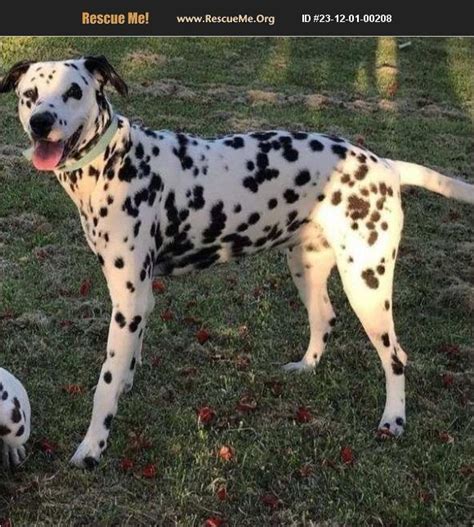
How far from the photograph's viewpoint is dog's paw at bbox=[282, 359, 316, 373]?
5480 millimetres

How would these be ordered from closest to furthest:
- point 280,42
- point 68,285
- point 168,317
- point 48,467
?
point 48,467
point 168,317
point 68,285
point 280,42

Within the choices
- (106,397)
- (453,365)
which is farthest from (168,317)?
(453,365)

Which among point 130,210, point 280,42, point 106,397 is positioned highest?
point 280,42

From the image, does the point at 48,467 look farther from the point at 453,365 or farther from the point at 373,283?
the point at 453,365

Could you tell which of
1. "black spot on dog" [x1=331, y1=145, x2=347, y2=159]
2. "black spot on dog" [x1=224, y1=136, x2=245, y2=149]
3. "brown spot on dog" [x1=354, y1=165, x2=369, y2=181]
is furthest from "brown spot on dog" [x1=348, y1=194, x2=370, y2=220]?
"black spot on dog" [x1=224, y1=136, x2=245, y2=149]

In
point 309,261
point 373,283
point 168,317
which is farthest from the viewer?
point 168,317

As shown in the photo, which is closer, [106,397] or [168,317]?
[106,397]

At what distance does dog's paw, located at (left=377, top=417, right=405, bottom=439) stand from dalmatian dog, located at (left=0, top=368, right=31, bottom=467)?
208 cm

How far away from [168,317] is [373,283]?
1.97 meters

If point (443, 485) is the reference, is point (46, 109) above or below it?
above

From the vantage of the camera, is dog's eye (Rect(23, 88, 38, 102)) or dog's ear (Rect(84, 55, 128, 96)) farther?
dog's ear (Rect(84, 55, 128, 96))

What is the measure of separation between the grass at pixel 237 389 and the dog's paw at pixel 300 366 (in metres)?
0.10

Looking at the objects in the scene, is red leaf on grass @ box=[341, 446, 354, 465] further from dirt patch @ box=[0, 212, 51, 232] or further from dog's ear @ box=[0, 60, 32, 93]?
dirt patch @ box=[0, 212, 51, 232]

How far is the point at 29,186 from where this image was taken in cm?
882
